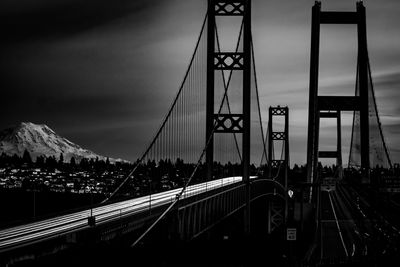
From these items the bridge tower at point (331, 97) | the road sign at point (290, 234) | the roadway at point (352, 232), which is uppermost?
the bridge tower at point (331, 97)

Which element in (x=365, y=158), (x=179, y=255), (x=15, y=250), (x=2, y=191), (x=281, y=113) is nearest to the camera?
(x=15, y=250)

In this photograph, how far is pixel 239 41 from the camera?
1864 inches

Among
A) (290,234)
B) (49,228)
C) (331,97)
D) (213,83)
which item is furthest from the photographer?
(331,97)

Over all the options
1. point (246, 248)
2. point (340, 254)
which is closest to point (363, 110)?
point (340, 254)

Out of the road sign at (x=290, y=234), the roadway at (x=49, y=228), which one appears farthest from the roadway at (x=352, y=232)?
the roadway at (x=49, y=228)

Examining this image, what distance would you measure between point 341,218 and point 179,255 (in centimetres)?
3698

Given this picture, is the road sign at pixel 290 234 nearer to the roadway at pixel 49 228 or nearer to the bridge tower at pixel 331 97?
the roadway at pixel 49 228

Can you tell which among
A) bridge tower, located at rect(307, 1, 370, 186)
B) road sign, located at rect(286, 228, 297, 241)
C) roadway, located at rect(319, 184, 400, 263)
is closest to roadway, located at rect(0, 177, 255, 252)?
road sign, located at rect(286, 228, 297, 241)

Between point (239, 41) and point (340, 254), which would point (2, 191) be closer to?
point (239, 41)

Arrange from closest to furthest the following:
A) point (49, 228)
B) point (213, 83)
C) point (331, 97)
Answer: point (49, 228) → point (213, 83) → point (331, 97)

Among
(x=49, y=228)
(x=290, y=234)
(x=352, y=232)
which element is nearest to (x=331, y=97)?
(x=352, y=232)

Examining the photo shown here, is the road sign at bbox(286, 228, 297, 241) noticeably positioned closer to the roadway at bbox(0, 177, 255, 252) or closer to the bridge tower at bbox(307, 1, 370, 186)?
the roadway at bbox(0, 177, 255, 252)

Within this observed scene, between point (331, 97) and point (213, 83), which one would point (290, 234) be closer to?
point (213, 83)

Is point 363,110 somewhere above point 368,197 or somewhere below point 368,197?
above
